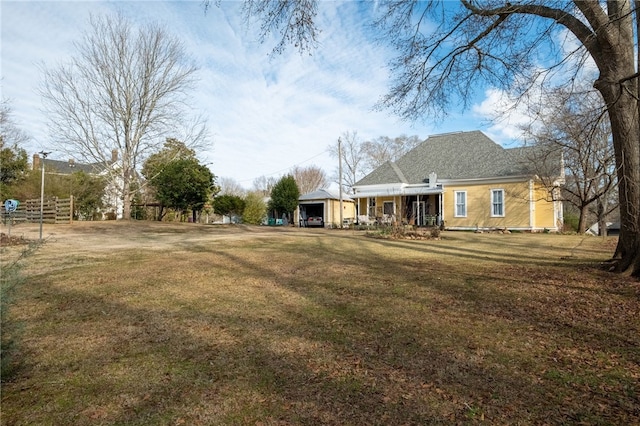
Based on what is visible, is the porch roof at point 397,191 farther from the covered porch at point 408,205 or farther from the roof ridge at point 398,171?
the roof ridge at point 398,171

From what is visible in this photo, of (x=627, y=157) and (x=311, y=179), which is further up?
(x=311, y=179)

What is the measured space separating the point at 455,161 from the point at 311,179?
1458 inches

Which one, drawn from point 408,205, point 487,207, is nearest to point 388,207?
point 408,205

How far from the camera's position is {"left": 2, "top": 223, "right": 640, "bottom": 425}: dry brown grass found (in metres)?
2.23

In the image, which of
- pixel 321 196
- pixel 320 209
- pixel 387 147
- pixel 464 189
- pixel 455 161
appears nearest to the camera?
pixel 464 189

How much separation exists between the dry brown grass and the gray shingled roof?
16535 millimetres

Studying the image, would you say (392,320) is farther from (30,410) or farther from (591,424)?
(30,410)

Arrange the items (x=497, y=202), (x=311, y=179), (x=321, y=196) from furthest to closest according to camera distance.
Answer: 1. (x=311, y=179)
2. (x=321, y=196)
3. (x=497, y=202)

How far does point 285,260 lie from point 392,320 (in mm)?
4610

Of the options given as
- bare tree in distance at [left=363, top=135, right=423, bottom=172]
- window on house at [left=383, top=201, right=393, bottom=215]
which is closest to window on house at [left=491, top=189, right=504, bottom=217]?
window on house at [left=383, top=201, right=393, bottom=215]

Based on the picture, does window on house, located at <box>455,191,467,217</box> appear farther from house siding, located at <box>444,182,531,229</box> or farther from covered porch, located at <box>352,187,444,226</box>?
covered porch, located at <box>352,187,444,226</box>

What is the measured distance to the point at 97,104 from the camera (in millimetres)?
21547

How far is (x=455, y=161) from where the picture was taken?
928 inches

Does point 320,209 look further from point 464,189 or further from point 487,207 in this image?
point 487,207
